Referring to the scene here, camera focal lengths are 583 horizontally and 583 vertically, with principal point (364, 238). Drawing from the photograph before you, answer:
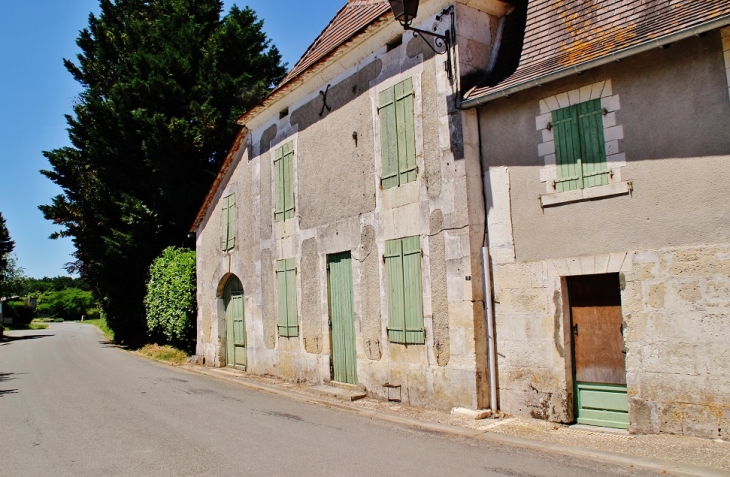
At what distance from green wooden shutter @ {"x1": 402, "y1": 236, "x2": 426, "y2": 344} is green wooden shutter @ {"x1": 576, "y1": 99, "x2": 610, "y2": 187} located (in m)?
2.71

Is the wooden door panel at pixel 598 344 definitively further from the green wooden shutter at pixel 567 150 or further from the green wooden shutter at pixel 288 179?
the green wooden shutter at pixel 288 179

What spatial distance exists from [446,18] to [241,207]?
7.62 m

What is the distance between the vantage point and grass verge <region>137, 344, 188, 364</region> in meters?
16.9

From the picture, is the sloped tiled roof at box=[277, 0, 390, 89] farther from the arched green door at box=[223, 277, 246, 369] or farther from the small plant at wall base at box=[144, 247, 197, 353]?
the small plant at wall base at box=[144, 247, 197, 353]

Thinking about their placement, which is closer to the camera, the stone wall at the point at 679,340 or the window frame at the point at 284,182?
the stone wall at the point at 679,340

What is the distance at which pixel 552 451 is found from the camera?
5.97 metres

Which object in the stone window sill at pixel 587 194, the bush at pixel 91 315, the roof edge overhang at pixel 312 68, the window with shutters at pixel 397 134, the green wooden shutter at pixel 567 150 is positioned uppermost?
the roof edge overhang at pixel 312 68

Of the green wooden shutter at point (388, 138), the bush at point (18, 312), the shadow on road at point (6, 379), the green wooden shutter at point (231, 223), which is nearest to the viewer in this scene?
the green wooden shutter at point (388, 138)

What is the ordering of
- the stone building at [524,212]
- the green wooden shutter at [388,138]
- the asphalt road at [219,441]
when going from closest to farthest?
the asphalt road at [219,441], the stone building at [524,212], the green wooden shutter at [388,138]

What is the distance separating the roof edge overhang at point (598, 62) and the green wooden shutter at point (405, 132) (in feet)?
3.78

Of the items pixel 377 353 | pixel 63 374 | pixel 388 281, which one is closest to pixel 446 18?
pixel 388 281

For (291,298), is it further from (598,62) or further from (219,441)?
(598,62)

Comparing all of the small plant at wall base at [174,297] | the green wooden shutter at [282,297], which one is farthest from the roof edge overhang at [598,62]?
the small plant at wall base at [174,297]

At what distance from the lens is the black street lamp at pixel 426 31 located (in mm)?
7625
